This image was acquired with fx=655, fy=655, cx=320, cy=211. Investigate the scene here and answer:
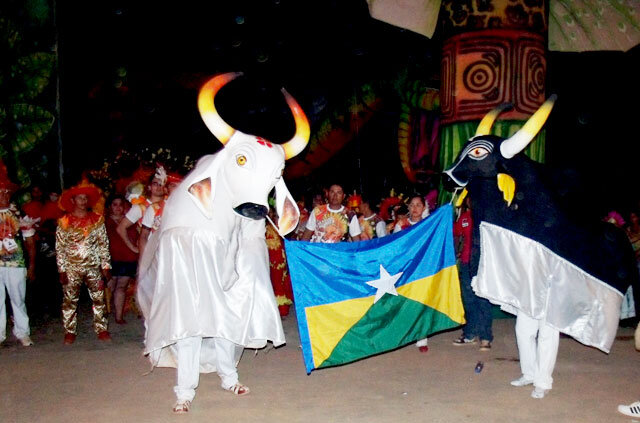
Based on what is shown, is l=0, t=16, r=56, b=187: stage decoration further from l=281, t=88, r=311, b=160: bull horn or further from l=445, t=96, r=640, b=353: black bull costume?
l=445, t=96, r=640, b=353: black bull costume

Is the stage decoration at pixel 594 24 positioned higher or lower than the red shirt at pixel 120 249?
higher

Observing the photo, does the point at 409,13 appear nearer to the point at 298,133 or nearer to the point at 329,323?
the point at 298,133

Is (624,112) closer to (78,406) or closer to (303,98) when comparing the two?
(303,98)

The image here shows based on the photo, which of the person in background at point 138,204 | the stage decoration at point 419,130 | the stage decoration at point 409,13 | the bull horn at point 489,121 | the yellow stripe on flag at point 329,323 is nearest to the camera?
the yellow stripe on flag at point 329,323

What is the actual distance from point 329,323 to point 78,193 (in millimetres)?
3754

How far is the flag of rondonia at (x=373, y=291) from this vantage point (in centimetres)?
580

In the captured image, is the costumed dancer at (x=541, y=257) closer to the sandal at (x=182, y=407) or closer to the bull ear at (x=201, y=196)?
the bull ear at (x=201, y=196)

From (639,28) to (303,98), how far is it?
1172 cm

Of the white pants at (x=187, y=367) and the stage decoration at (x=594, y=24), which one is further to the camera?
the stage decoration at (x=594, y=24)

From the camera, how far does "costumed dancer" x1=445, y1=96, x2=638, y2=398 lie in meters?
5.52

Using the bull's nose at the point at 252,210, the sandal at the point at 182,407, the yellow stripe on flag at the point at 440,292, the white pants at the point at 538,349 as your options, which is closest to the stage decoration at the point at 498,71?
the yellow stripe on flag at the point at 440,292

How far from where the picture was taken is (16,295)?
7.64 metres

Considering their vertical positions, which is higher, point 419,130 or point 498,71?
point 498,71

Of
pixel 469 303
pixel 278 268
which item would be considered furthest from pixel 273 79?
pixel 469 303
